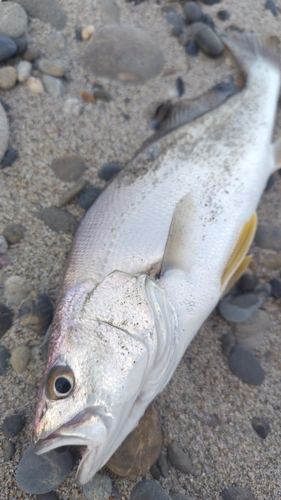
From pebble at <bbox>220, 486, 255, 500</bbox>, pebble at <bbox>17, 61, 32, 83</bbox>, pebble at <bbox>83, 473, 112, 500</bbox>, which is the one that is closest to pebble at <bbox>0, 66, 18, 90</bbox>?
pebble at <bbox>17, 61, 32, 83</bbox>

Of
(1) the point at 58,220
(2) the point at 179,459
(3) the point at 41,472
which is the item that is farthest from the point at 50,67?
(2) the point at 179,459

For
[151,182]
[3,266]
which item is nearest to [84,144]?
[151,182]

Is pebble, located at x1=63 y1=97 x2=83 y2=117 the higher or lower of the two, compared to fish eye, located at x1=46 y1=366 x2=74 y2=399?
higher

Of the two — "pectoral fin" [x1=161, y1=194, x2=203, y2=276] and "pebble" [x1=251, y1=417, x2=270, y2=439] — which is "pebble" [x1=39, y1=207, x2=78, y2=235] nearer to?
"pectoral fin" [x1=161, y1=194, x2=203, y2=276]

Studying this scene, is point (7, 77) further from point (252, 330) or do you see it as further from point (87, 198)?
point (252, 330)

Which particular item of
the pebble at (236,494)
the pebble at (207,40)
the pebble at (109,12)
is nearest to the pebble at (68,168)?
the pebble at (109,12)
